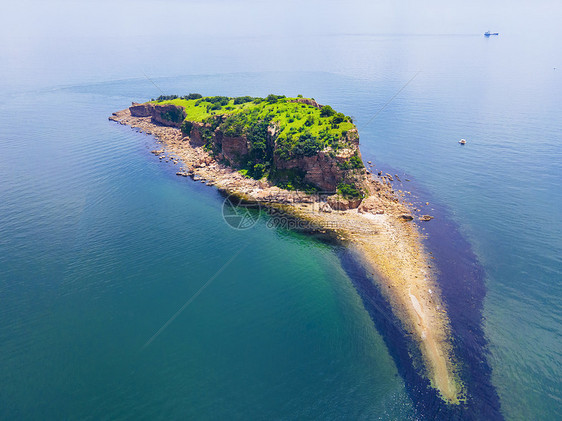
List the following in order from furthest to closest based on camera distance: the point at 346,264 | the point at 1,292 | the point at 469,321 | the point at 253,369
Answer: the point at 346,264 → the point at 1,292 → the point at 469,321 → the point at 253,369

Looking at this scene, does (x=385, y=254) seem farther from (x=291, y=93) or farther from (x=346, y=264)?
(x=291, y=93)

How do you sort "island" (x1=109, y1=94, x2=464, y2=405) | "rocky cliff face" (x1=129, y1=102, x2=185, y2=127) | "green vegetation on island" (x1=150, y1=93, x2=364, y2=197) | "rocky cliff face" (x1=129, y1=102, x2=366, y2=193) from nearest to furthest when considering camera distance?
"island" (x1=109, y1=94, x2=464, y2=405), "rocky cliff face" (x1=129, y1=102, x2=366, y2=193), "green vegetation on island" (x1=150, y1=93, x2=364, y2=197), "rocky cliff face" (x1=129, y1=102, x2=185, y2=127)

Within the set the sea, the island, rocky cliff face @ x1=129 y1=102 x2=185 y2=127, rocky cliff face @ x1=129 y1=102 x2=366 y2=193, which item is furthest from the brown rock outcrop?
rocky cliff face @ x1=129 y1=102 x2=185 y2=127

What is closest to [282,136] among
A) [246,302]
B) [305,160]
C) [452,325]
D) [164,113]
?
[305,160]

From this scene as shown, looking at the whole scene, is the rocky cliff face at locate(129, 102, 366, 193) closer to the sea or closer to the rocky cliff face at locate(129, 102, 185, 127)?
the sea

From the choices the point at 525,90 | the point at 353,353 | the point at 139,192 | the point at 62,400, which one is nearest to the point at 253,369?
the point at 353,353

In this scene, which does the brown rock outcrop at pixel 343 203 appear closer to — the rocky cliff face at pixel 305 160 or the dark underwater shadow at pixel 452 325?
the rocky cliff face at pixel 305 160
